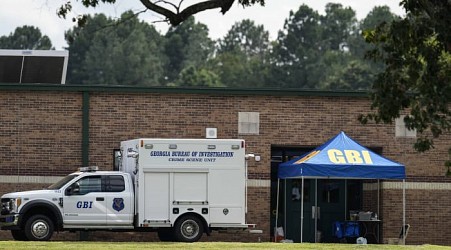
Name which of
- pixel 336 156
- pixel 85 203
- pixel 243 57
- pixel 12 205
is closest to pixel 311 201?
pixel 336 156

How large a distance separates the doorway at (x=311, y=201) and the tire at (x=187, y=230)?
18.8 ft

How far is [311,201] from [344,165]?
4448 mm

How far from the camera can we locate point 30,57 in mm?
34625

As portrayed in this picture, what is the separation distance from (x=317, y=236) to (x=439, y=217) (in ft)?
11.8

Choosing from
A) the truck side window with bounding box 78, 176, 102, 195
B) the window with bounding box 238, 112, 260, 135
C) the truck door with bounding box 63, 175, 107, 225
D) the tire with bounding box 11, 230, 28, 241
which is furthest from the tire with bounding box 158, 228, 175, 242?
the window with bounding box 238, 112, 260, 135

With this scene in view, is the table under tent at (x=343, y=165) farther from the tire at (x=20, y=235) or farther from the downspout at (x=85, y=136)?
the tire at (x=20, y=235)

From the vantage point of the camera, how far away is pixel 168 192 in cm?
2912

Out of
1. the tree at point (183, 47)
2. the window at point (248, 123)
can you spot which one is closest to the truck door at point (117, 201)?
the window at point (248, 123)

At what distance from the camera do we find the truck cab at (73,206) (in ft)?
93.1

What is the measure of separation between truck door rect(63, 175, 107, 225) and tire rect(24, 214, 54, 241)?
453 millimetres

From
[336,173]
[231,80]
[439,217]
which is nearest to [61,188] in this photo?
[336,173]

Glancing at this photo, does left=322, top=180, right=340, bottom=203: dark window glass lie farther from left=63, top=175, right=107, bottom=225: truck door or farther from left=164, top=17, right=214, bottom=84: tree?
left=164, top=17, right=214, bottom=84: tree

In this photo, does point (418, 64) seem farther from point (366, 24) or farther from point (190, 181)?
point (366, 24)

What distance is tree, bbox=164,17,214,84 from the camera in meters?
160
